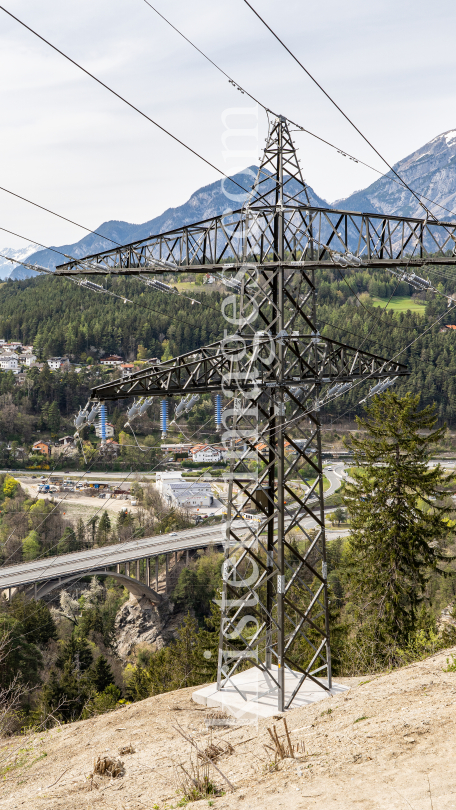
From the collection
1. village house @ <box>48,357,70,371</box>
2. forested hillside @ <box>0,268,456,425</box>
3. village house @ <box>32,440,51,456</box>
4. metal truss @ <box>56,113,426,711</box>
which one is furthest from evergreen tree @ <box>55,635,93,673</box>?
village house @ <box>48,357,70,371</box>

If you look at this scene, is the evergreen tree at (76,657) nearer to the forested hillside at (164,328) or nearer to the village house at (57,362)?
the forested hillside at (164,328)

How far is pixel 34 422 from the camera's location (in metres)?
117

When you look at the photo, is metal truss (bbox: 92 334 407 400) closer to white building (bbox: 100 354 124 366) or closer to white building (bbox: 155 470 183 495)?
white building (bbox: 155 470 183 495)

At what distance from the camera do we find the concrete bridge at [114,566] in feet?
196

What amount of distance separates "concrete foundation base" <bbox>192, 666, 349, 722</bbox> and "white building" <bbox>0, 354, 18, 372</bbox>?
411 feet

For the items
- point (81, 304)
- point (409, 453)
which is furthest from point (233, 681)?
point (81, 304)

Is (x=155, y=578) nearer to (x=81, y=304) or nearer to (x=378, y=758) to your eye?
(x=378, y=758)

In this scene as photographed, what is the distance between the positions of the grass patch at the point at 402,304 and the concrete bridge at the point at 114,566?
325 ft

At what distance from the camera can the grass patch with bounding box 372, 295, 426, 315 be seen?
523ft

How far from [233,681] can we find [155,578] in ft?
194

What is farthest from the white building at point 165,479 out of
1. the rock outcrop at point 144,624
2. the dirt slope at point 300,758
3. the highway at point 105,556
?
the dirt slope at point 300,758

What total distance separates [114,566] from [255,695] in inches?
2262

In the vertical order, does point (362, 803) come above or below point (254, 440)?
below

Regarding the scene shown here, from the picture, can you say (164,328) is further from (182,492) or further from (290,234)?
(290,234)
